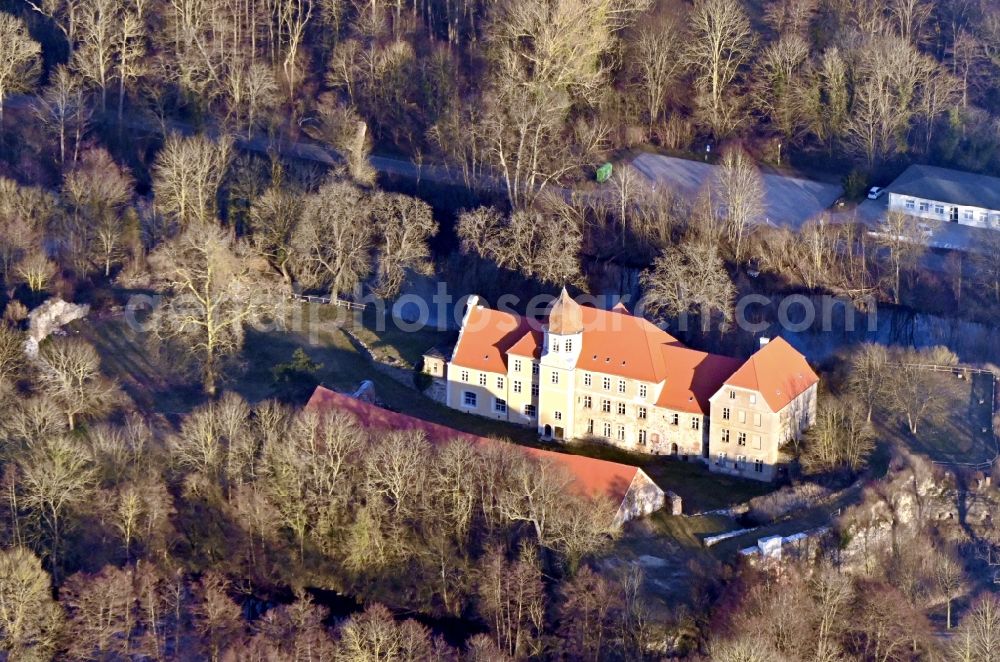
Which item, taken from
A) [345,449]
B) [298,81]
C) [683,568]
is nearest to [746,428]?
[683,568]

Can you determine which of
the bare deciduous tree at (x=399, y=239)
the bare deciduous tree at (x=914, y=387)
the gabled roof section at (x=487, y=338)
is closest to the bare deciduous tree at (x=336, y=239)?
the bare deciduous tree at (x=399, y=239)

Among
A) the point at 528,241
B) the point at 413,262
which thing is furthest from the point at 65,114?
the point at 528,241

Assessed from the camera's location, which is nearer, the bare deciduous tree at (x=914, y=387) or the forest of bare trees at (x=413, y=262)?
the forest of bare trees at (x=413, y=262)

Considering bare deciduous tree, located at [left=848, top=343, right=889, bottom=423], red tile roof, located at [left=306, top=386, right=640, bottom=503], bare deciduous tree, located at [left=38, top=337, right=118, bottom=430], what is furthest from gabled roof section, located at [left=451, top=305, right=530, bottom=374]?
bare deciduous tree, located at [left=38, top=337, right=118, bottom=430]

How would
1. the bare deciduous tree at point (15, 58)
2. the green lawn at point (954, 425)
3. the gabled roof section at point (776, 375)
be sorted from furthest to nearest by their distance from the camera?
the bare deciduous tree at point (15, 58) < the gabled roof section at point (776, 375) < the green lawn at point (954, 425)

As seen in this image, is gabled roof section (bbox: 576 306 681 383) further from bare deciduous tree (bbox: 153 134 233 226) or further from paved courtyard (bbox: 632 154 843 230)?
bare deciduous tree (bbox: 153 134 233 226)

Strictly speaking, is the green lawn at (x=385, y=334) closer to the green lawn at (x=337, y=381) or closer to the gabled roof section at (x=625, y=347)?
the green lawn at (x=337, y=381)
